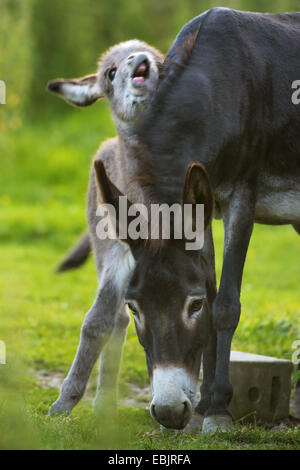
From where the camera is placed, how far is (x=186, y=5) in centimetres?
2320

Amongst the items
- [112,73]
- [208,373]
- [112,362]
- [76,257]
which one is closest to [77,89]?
[112,73]

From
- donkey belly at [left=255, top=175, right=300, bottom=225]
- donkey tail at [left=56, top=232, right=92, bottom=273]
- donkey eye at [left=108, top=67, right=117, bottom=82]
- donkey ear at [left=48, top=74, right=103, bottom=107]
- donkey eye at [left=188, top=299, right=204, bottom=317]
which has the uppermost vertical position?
donkey eye at [left=108, top=67, right=117, bottom=82]

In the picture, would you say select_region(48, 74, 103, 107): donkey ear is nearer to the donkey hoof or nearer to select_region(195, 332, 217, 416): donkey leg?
select_region(195, 332, 217, 416): donkey leg

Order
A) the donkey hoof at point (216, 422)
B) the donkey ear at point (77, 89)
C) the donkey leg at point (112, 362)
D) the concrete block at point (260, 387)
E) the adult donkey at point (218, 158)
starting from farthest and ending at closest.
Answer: the donkey ear at point (77, 89) → the donkey leg at point (112, 362) → the concrete block at point (260, 387) → the donkey hoof at point (216, 422) → the adult donkey at point (218, 158)

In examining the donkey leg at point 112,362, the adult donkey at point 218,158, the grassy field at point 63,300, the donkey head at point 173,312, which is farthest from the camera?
the donkey leg at point 112,362

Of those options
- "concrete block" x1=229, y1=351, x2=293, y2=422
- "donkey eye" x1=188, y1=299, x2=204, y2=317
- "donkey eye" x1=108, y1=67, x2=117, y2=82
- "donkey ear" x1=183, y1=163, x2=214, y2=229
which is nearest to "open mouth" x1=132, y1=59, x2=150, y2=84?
"donkey eye" x1=108, y1=67, x2=117, y2=82

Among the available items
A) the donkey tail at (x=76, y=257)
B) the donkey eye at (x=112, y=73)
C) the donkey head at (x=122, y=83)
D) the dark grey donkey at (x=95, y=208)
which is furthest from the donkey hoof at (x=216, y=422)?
the donkey tail at (x=76, y=257)

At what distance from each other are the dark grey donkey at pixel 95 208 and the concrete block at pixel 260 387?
0.81 metres

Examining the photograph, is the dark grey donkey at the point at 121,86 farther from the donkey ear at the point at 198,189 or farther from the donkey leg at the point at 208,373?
the donkey leg at the point at 208,373

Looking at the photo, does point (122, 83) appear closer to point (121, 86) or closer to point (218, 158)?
point (121, 86)

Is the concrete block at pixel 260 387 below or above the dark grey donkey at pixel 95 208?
below

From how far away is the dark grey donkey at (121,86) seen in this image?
4.61m

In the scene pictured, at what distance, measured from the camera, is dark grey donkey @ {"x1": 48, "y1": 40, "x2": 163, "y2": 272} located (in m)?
4.61

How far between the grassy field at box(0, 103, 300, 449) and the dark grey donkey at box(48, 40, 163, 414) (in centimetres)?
24
